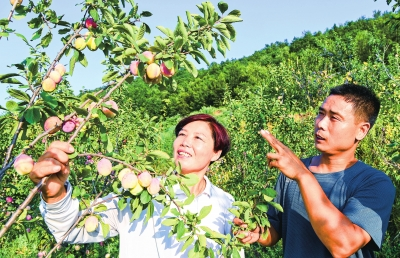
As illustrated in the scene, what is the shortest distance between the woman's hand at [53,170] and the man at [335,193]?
0.62 meters

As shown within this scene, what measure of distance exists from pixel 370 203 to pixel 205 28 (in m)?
0.83

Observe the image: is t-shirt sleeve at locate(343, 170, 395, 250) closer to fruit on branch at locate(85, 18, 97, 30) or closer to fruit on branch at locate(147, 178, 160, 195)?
fruit on branch at locate(147, 178, 160, 195)

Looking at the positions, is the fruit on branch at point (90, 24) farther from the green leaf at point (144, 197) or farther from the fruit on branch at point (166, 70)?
the green leaf at point (144, 197)

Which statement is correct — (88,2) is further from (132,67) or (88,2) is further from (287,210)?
(287,210)

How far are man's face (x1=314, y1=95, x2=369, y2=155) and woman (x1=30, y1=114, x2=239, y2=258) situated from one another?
0.49 metres

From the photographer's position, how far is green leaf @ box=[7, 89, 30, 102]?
37.3 inches

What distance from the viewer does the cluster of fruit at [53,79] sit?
1055 mm

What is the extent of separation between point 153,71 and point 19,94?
0.34 meters

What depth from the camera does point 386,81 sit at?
171 inches

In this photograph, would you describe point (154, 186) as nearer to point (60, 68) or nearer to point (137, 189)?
point (137, 189)

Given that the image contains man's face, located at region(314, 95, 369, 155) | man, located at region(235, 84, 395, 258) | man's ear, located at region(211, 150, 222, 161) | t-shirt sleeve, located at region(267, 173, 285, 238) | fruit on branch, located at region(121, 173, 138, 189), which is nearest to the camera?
fruit on branch, located at region(121, 173, 138, 189)

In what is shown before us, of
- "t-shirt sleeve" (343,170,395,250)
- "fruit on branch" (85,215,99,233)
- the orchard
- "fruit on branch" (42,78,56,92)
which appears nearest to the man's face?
"t-shirt sleeve" (343,170,395,250)

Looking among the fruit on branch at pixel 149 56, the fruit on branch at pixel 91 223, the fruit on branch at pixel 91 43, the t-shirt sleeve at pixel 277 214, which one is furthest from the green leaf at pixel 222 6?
the t-shirt sleeve at pixel 277 214

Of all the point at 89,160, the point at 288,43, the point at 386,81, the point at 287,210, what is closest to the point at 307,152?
the point at 386,81
